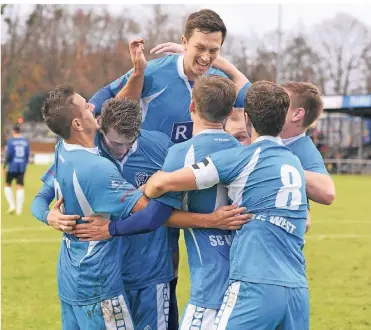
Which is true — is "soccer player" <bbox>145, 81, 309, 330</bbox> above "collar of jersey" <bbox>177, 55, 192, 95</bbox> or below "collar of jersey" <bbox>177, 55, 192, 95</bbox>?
below

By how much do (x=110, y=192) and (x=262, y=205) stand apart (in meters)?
0.98

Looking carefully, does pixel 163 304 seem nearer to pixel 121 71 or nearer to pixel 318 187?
pixel 318 187

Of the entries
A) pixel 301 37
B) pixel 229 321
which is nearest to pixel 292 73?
pixel 301 37

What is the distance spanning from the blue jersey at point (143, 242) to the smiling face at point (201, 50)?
64 cm

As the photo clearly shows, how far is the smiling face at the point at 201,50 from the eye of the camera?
561 cm

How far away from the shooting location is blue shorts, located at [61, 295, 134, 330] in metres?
5.05

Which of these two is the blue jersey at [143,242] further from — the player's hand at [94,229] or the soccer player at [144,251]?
the player's hand at [94,229]

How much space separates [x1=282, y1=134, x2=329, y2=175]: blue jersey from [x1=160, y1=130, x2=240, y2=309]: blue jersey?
2.48 feet

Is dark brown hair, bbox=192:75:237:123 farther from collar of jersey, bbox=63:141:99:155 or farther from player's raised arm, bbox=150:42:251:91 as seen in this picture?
player's raised arm, bbox=150:42:251:91

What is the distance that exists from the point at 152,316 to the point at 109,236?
88 centimetres

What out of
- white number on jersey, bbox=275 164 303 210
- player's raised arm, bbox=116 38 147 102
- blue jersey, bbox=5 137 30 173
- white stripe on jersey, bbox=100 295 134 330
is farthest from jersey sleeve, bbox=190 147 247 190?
blue jersey, bbox=5 137 30 173

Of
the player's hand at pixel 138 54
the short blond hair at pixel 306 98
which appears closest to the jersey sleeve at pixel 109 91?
the player's hand at pixel 138 54

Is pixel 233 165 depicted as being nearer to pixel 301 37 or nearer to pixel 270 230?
pixel 270 230

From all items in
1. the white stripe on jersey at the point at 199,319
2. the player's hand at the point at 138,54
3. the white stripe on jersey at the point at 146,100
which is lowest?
the white stripe on jersey at the point at 199,319
